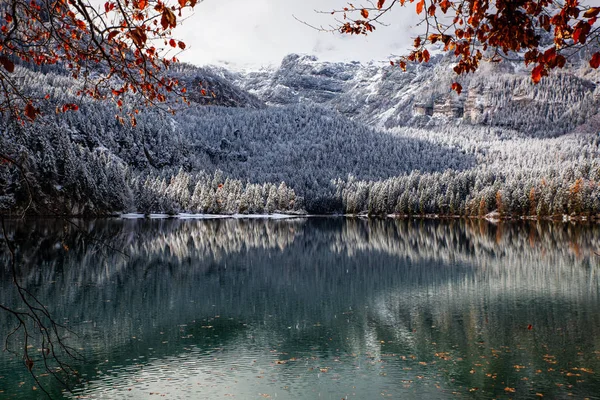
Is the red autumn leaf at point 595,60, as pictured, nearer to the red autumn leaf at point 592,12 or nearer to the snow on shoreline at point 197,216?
the red autumn leaf at point 592,12

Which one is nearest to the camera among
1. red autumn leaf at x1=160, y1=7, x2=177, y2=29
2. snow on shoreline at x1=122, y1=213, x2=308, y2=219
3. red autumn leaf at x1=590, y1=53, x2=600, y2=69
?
red autumn leaf at x1=590, y1=53, x2=600, y2=69

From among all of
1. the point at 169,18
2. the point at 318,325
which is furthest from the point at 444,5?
the point at 318,325

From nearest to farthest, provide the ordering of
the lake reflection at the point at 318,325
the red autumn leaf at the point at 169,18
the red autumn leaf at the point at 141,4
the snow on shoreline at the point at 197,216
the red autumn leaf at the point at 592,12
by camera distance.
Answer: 1. the red autumn leaf at the point at 592,12
2. the red autumn leaf at the point at 169,18
3. the red autumn leaf at the point at 141,4
4. the lake reflection at the point at 318,325
5. the snow on shoreline at the point at 197,216

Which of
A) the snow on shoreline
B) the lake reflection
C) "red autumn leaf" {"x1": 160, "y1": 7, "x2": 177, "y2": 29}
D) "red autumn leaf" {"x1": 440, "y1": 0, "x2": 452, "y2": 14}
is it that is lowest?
the lake reflection

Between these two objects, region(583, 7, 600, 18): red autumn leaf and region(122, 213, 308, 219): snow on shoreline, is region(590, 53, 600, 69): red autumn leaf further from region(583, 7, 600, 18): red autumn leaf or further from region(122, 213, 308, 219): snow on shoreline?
region(122, 213, 308, 219): snow on shoreline

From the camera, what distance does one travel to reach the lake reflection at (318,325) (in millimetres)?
14891

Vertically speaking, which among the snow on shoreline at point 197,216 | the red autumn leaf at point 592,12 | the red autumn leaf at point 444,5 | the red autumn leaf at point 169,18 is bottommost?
the snow on shoreline at point 197,216

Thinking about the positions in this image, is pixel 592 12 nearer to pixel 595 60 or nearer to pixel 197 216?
pixel 595 60

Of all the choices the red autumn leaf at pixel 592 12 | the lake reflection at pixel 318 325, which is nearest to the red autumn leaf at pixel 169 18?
the lake reflection at pixel 318 325

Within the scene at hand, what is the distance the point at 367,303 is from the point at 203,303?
9.14 m

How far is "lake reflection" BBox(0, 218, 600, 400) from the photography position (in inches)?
586

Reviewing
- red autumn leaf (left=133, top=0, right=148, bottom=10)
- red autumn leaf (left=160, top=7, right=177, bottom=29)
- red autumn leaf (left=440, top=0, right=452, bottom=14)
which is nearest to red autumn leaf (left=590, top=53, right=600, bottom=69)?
red autumn leaf (left=440, top=0, right=452, bottom=14)

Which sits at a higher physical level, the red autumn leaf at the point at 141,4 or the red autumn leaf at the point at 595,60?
the red autumn leaf at the point at 141,4

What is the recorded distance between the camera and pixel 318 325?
22328 millimetres
